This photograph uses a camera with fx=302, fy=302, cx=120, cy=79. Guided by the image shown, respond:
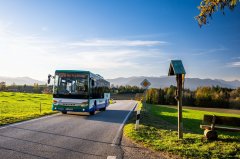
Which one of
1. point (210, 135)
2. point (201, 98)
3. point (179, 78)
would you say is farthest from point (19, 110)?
point (201, 98)

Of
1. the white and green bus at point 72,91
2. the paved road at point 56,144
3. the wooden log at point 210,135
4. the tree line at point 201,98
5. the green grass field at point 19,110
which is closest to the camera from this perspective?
the paved road at point 56,144

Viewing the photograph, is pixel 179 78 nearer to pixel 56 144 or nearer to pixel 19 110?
pixel 56 144

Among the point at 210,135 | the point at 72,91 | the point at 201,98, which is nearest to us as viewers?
the point at 210,135

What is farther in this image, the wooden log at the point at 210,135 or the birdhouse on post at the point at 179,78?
the birdhouse on post at the point at 179,78

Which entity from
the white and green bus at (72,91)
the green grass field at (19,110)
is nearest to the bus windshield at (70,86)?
the white and green bus at (72,91)

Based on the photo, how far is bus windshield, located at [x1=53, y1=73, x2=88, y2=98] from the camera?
20.0 metres

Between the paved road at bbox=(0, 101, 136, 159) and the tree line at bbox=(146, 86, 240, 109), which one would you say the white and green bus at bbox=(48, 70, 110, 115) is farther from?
the tree line at bbox=(146, 86, 240, 109)

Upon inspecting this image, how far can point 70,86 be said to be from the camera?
792 inches

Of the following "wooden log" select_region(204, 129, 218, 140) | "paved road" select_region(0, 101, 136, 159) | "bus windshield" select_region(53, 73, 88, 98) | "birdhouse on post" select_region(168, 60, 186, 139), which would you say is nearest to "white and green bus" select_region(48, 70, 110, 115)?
"bus windshield" select_region(53, 73, 88, 98)

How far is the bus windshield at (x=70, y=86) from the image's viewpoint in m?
20.0

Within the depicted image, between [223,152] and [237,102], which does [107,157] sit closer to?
[223,152]

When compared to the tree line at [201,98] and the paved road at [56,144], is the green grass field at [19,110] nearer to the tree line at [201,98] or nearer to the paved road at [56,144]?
the paved road at [56,144]

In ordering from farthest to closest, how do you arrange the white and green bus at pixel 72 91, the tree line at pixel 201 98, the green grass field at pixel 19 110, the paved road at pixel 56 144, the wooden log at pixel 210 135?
the tree line at pixel 201 98 → the white and green bus at pixel 72 91 → the green grass field at pixel 19 110 → the wooden log at pixel 210 135 → the paved road at pixel 56 144

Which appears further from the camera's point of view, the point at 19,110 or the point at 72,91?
the point at 19,110
